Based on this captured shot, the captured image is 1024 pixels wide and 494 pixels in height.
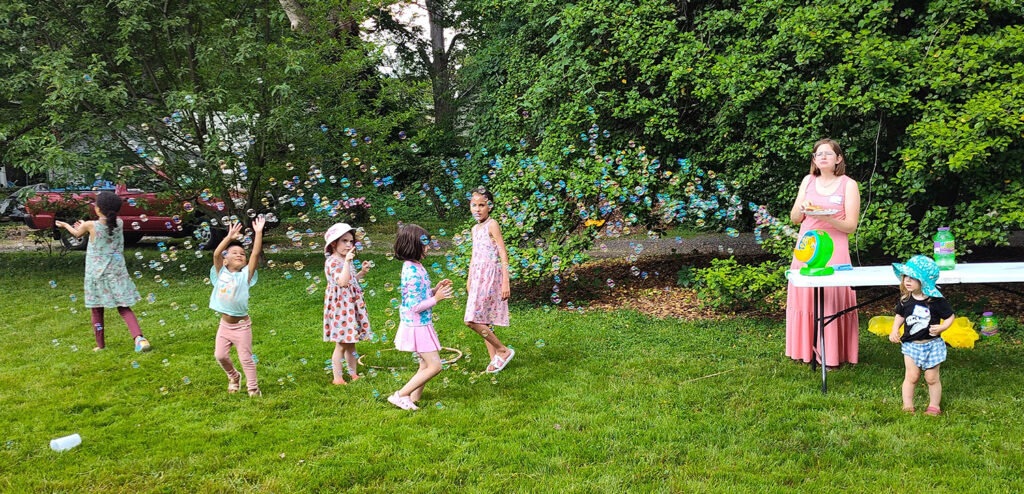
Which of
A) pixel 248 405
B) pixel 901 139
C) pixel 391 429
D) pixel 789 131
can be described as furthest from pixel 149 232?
pixel 901 139

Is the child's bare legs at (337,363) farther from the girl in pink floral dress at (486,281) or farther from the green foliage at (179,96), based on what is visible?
the green foliage at (179,96)

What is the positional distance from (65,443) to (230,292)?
1.32 meters

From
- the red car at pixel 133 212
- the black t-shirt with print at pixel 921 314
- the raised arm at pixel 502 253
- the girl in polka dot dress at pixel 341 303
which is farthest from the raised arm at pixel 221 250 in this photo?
the black t-shirt with print at pixel 921 314

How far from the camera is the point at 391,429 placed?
13.5 feet

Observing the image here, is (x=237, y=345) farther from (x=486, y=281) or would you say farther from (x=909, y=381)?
(x=909, y=381)

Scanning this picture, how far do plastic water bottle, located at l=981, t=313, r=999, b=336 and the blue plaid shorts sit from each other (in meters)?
1.61

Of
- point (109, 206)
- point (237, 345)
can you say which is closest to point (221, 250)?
point (237, 345)

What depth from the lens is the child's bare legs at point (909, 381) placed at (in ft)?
13.5

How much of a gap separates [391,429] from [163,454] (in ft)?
4.33

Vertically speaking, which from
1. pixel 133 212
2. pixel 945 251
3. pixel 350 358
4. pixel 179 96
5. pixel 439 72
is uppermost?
pixel 439 72

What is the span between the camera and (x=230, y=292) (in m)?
4.64

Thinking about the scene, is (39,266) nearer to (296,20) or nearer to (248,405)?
(296,20)

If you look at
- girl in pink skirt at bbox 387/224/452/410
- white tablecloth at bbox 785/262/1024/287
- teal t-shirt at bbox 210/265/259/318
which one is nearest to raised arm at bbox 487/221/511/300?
girl in pink skirt at bbox 387/224/452/410

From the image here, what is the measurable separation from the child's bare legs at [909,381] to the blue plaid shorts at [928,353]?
0.04m
